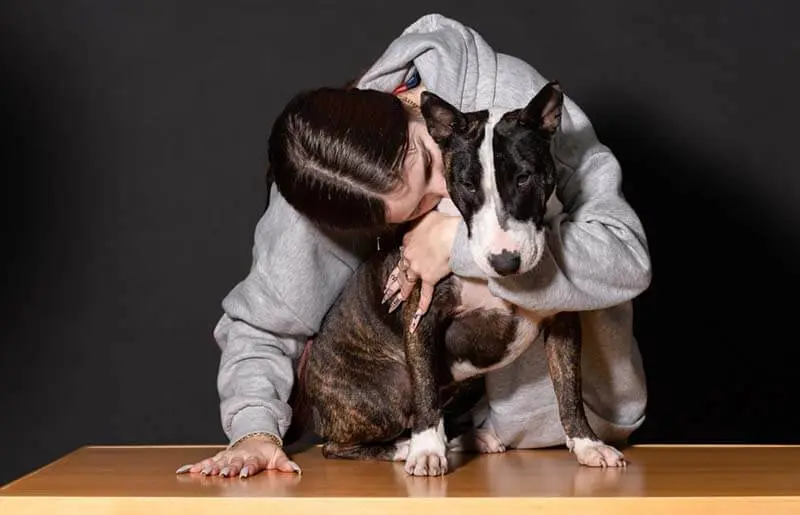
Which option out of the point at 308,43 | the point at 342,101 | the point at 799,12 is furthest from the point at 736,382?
the point at 342,101

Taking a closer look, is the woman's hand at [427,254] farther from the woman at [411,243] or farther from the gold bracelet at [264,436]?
the gold bracelet at [264,436]

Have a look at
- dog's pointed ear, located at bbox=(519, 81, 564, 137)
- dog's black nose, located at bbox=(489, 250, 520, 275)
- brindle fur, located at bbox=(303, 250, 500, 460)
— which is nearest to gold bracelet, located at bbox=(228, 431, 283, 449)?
brindle fur, located at bbox=(303, 250, 500, 460)

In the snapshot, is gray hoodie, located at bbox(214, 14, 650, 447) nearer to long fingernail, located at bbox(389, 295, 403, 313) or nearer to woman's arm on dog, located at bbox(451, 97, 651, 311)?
woman's arm on dog, located at bbox(451, 97, 651, 311)

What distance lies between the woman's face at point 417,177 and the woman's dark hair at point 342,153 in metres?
0.02

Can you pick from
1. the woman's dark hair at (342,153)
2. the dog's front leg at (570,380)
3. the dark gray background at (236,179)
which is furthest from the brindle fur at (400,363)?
the dark gray background at (236,179)

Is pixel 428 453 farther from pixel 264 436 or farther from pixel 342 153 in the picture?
pixel 342 153

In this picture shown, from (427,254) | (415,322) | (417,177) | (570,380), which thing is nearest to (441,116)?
(417,177)

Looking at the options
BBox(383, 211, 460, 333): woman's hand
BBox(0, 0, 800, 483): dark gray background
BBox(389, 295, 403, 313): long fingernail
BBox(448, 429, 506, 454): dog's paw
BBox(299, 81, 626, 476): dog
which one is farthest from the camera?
BBox(0, 0, 800, 483): dark gray background

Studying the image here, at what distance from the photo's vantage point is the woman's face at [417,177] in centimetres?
210

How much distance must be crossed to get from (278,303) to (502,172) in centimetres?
63

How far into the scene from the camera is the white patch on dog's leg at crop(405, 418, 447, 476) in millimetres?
2043

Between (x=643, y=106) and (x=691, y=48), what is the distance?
0.19m

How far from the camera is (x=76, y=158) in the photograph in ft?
10.9

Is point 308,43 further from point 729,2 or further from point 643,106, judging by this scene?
point 729,2
